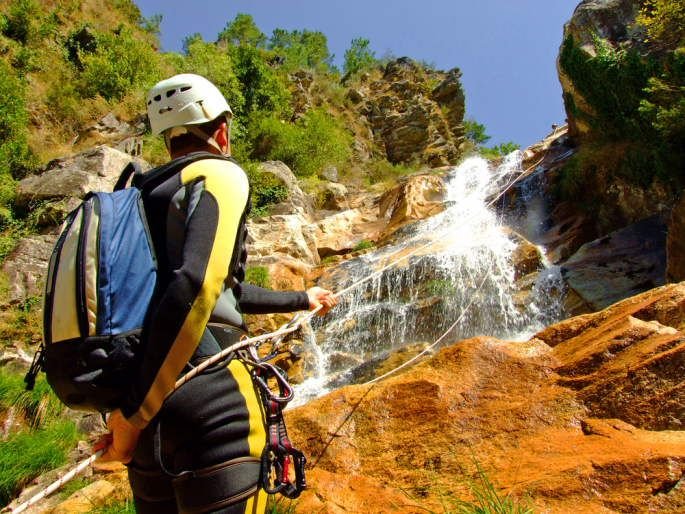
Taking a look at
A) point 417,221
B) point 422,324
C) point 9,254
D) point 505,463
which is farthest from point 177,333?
point 417,221

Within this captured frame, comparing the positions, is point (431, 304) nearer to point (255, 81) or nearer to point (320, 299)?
point (320, 299)

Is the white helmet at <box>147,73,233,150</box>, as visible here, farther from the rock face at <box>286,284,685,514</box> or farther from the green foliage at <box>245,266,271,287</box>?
the green foliage at <box>245,266,271,287</box>

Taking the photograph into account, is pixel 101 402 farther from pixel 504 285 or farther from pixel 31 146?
pixel 31 146

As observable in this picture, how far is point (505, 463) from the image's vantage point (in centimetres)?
225

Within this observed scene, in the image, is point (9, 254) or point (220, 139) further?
point (9, 254)

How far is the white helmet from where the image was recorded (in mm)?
1696

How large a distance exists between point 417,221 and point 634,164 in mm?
6269

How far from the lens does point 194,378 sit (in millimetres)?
1410

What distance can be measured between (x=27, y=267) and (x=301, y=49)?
29.8 m

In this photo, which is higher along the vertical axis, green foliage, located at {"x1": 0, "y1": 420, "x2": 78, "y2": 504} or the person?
the person

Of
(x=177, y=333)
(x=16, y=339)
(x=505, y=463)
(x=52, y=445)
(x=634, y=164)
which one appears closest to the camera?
(x=177, y=333)

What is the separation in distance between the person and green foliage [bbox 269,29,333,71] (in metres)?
32.0

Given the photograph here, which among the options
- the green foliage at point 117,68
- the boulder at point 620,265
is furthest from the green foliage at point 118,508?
the green foliage at point 117,68

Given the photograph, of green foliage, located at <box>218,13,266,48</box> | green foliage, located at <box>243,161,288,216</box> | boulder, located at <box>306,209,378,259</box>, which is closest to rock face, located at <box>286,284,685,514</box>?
boulder, located at <box>306,209,378,259</box>
